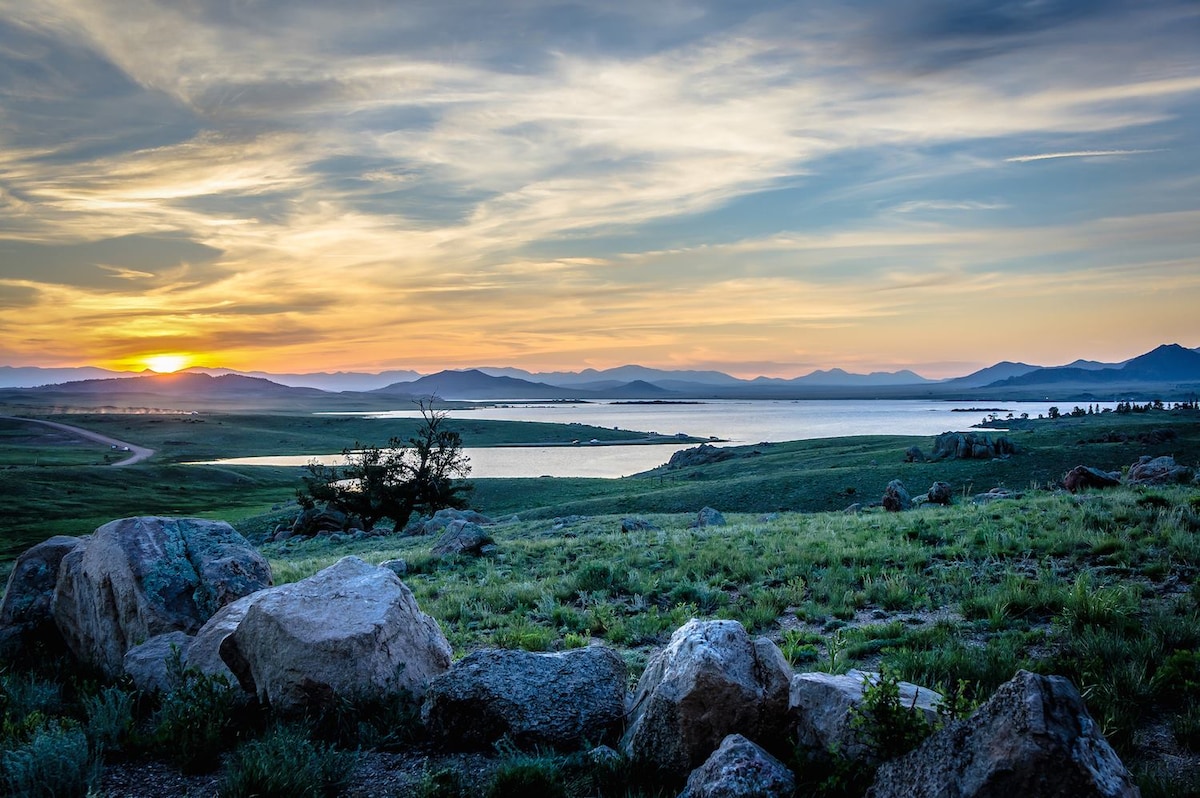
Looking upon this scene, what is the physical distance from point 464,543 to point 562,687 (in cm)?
1502

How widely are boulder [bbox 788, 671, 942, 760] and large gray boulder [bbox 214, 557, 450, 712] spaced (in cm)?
418

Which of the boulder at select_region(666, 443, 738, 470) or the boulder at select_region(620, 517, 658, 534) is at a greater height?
the boulder at select_region(620, 517, 658, 534)

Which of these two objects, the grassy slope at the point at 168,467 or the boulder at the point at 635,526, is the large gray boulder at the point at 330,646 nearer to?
the boulder at the point at 635,526

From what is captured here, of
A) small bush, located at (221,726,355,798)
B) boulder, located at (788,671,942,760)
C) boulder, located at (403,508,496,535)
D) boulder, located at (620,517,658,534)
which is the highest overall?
boulder, located at (788,671,942,760)

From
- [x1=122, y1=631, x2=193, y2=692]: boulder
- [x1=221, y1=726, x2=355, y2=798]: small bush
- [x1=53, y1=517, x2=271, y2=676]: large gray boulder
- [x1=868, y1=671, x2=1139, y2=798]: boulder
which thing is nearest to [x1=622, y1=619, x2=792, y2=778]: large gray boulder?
[x1=868, y1=671, x2=1139, y2=798]: boulder

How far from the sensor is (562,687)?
23.9 ft

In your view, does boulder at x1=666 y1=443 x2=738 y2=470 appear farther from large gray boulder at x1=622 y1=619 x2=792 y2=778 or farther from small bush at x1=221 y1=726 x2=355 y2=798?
small bush at x1=221 y1=726 x2=355 y2=798

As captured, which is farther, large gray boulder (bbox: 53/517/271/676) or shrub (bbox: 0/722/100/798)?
large gray boulder (bbox: 53/517/271/676)

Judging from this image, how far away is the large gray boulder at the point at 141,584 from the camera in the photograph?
10195mm

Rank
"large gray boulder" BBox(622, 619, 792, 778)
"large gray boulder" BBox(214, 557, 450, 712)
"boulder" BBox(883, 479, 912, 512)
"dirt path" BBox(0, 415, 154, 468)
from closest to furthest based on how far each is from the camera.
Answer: "large gray boulder" BBox(622, 619, 792, 778)
"large gray boulder" BBox(214, 557, 450, 712)
"boulder" BBox(883, 479, 912, 512)
"dirt path" BBox(0, 415, 154, 468)

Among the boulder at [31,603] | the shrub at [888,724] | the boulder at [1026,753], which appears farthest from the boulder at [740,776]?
the boulder at [31,603]

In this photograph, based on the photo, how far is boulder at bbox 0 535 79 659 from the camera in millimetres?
11102

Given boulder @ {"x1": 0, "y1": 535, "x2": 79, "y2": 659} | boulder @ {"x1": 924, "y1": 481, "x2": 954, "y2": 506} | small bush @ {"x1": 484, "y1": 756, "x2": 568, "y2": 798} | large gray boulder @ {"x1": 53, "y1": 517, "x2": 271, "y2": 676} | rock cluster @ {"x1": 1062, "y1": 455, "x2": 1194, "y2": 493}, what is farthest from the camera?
boulder @ {"x1": 924, "y1": 481, "x2": 954, "y2": 506}

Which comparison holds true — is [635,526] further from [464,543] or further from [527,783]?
[527,783]
